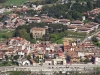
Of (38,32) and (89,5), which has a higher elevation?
(38,32)

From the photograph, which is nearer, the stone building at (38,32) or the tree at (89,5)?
the stone building at (38,32)

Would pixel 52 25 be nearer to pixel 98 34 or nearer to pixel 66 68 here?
pixel 98 34

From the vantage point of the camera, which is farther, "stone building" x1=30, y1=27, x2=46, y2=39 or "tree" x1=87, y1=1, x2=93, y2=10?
"tree" x1=87, y1=1, x2=93, y2=10

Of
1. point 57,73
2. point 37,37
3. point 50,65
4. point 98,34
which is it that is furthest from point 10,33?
point 57,73

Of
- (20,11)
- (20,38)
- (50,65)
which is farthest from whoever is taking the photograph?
(20,11)

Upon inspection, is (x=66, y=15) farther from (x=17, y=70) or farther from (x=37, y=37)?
(x=17, y=70)

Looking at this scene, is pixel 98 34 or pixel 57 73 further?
pixel 98 34

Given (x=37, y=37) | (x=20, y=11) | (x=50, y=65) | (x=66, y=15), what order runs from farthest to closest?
(x=20, y=11) → (x=66, y=15) → (x=37, y=37) → (x=50, y=65)

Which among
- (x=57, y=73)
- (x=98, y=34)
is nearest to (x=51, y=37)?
(x=98, y=34)

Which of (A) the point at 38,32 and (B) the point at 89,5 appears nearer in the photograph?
(A) the point at 38,32
